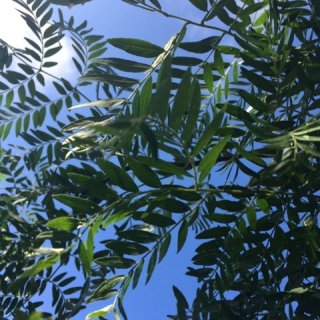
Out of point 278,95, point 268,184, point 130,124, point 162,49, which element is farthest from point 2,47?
point 130,124

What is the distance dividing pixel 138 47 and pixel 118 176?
0.29 m

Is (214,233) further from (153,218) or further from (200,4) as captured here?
(200,4)

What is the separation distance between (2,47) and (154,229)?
69 centimetres

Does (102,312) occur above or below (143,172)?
below

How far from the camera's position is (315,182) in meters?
1.00

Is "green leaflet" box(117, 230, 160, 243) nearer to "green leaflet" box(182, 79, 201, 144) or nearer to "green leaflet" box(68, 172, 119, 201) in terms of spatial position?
"green leaflet" box(68, 172, 119, 201)

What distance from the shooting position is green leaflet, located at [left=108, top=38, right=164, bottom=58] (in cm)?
106

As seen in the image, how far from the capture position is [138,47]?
42.7 inches

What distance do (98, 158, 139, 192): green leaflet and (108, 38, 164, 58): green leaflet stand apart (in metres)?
0.27

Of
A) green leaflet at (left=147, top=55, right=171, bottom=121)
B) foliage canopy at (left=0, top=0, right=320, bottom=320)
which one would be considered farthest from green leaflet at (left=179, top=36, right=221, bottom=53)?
green leaflet at (left=147, top=55, right=171, bottom=121)

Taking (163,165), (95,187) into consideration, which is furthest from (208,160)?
(95,187)

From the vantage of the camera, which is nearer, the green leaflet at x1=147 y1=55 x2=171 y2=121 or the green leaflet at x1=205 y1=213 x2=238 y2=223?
the green leaflet at x1=147 y1=55 x2=171 y2=121

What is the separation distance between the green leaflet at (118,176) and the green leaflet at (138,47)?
0.88 ft

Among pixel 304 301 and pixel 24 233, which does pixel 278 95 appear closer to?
pixel 304 301
